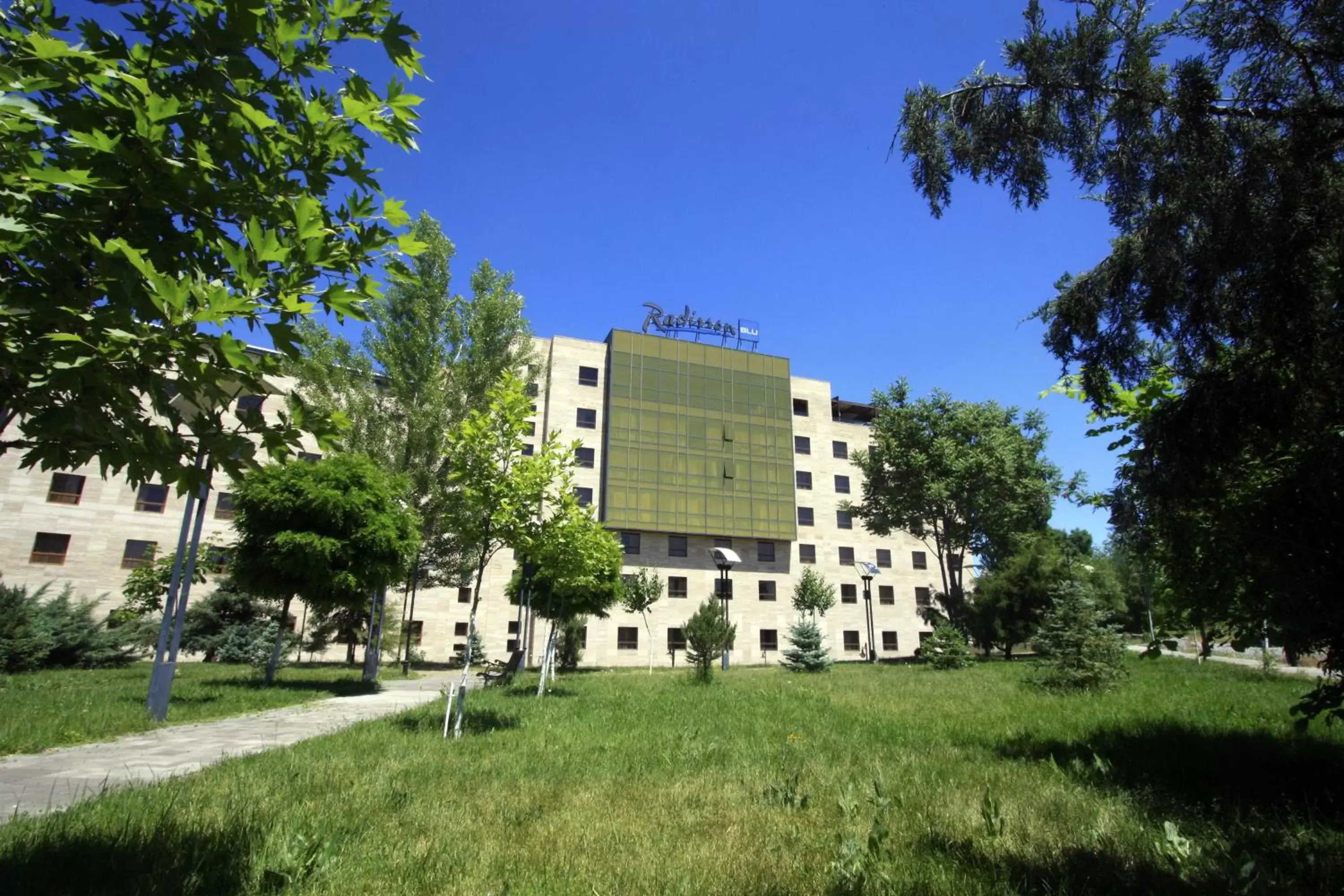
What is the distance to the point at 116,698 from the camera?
1146cm

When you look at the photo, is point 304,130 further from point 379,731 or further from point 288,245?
point 379,731

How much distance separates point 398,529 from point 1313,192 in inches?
669

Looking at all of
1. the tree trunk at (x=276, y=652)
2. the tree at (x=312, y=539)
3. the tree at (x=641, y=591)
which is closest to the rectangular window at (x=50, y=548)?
the tree at (x=312, y=539)

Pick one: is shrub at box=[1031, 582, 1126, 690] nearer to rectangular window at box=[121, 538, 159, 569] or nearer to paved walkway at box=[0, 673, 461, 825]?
paved walkway at box=[0, 673, 461, 825]

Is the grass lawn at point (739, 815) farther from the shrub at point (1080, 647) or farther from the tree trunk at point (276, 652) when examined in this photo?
the tree trunk at point (276, 652)

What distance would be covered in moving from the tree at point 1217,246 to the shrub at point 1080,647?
8.18 m

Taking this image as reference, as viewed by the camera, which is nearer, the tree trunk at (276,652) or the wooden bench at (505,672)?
the tree trunk at (276,652)

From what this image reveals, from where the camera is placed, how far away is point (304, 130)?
2.69 meters

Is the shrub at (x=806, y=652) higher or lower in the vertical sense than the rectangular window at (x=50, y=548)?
lower

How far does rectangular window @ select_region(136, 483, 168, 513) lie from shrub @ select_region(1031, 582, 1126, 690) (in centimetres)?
4389

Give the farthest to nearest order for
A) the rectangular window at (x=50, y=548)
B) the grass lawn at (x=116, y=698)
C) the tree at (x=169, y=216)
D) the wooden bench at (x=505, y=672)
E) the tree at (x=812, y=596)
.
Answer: the tree at (x=812, y=596)
the rectangular window at (x=50, y=548)
the wooden bench at (x=505, y=672)
the grass lawn at (x=116, y=698)
the tree at (x=169, y=216)

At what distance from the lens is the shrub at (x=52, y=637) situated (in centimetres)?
1783

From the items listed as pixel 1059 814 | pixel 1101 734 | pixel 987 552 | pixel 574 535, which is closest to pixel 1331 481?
pixel 1059 814

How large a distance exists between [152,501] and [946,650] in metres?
42.5
